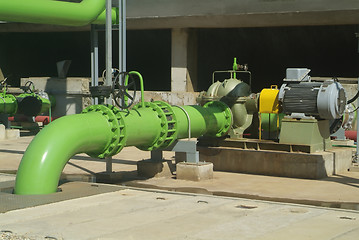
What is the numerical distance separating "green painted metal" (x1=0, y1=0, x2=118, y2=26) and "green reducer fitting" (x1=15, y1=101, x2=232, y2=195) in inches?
168

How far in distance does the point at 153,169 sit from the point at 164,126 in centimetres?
131

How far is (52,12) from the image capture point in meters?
15.3

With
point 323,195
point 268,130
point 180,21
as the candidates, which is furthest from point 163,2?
point 323,195

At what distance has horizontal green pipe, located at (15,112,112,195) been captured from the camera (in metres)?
9.28

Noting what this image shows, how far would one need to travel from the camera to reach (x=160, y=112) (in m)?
11.2

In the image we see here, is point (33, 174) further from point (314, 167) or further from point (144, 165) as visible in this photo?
point (314, 167)

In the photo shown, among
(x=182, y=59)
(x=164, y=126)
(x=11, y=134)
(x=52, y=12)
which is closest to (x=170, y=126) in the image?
(x=164, y=126)

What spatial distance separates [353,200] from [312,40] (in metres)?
15.5

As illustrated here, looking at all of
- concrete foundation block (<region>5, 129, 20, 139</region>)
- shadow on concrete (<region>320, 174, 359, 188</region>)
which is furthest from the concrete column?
shadow on concrete (<region>320, 174, 359, 188</region>)

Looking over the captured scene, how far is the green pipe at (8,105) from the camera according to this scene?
19.9m

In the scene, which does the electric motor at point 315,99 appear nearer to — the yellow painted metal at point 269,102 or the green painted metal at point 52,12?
the yellow painted metal at point 269,102

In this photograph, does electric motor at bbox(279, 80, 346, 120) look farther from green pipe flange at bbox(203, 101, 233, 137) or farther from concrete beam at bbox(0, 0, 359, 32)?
concrete beam at bbox(0, 0, 359, 32)

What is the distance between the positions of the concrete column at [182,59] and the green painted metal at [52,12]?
17.7 feet

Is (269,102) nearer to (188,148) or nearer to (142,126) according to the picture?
(188,148)
